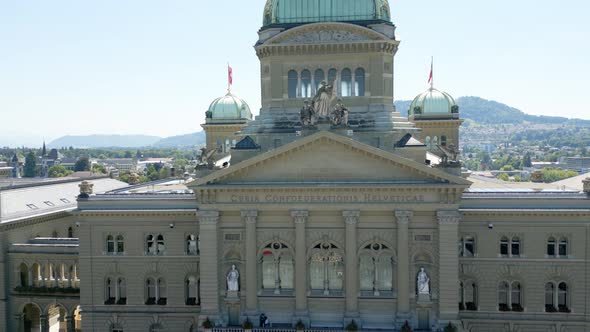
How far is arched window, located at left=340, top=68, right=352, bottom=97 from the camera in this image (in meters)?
58.7

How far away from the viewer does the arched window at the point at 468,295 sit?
54188mm

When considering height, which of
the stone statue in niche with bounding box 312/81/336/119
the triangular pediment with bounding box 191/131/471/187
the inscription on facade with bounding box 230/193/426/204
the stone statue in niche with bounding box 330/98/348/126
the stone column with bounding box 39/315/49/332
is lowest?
the stone column with bounding box 39/315/49/332

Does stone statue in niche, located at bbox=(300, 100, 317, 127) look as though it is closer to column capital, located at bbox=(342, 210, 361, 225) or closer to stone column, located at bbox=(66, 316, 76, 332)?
column capital, located at bbox=(342, 210, 361, 225)

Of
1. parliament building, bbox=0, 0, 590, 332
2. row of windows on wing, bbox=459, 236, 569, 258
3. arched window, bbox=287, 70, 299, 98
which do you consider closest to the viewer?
parliament building, bbox=0, 0, 590, 332

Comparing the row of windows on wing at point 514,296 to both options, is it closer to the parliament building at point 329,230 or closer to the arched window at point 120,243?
the parliament building at point 329,230

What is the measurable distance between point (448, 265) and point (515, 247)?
7783mm

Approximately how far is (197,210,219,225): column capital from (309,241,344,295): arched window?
8421 mm

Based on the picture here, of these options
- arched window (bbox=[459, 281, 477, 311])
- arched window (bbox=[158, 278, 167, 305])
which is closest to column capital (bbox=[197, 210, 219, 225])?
arched window (bbox=[158, 278, 167, 305])

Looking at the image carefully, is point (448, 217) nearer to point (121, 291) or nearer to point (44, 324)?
point (121, 291)

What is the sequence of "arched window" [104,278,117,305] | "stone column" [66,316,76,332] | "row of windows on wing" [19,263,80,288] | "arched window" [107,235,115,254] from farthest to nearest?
"row of windows on wing" [19,263,80,288]
"stone column" [66,316,76,332]
"arched window" [104,278,117,305]
"arched window" [107,235,115,254]

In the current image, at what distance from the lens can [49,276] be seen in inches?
2468

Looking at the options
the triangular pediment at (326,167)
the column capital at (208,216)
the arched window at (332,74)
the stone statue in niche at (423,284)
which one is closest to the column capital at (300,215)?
the triangular pediment at (326,167)

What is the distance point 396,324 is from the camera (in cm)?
4997

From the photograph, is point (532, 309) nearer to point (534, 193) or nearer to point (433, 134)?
point (534, 193)
